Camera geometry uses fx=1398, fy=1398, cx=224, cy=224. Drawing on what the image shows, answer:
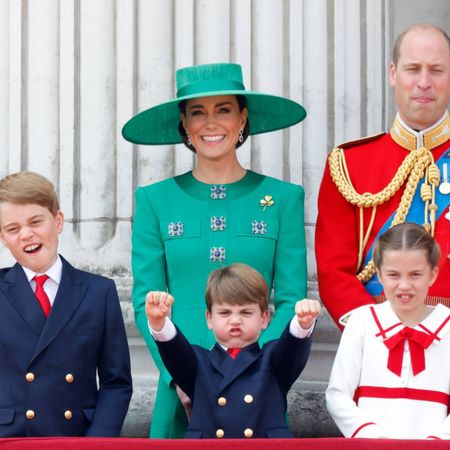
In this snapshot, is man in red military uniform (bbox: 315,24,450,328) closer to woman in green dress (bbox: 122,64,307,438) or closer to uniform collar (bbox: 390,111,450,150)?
uniform collar (bbox: 390,111,450,150)

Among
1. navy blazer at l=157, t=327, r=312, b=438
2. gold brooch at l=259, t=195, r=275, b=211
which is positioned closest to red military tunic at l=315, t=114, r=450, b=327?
gold brooch at l=259, t=195, r=275, b=211

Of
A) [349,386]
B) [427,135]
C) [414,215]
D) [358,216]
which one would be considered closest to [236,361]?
[349,386]

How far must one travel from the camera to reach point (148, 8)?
575 cm

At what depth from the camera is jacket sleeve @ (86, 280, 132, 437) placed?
4.41 meters

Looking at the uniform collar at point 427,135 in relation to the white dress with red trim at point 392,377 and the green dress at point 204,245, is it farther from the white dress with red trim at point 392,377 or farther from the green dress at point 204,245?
the white dress with red trim at point 392,377

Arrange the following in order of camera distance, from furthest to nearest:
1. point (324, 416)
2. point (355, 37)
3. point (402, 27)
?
point (402, 27), point (355, 37), point (324, 416)

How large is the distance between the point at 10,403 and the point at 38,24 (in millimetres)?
2042

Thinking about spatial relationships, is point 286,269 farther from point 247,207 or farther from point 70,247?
point 70,247

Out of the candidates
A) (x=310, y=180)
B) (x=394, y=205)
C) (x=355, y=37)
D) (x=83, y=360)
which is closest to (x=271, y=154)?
(x=310, y=180)

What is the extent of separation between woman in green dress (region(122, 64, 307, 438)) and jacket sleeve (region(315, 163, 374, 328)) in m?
0.07

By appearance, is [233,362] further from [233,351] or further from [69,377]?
[69,377]

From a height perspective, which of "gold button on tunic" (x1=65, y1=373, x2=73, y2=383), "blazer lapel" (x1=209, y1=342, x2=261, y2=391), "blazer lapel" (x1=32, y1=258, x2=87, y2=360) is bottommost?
"gold button on tunic" (x1=65, y1=373, x2=73, y2=383)

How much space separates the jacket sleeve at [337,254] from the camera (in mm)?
4703

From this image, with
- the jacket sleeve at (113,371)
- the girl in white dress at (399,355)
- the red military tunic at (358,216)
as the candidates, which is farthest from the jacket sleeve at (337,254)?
the jacket sleeve at (113,371)
